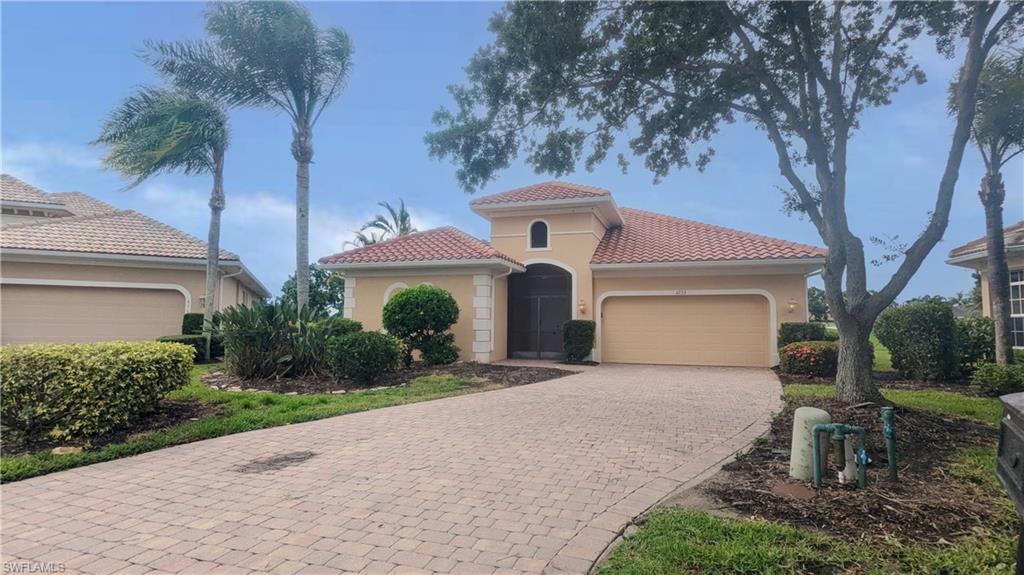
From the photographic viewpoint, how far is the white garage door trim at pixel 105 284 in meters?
14.8

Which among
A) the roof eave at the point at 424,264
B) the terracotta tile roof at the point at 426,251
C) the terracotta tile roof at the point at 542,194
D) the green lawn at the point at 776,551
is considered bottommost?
the green lawn at the point at 776,551

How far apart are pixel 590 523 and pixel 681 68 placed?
7.08 m

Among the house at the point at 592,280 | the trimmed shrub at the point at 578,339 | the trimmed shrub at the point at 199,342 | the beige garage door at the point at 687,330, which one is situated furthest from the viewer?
the trimmed shrub at the point at 578,339

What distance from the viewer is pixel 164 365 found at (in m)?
6.94

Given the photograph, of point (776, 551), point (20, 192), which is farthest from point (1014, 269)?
point (20, 192)

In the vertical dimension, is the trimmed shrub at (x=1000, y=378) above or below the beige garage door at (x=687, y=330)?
below

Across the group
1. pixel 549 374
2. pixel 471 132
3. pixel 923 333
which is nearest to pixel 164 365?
pixel 471 132

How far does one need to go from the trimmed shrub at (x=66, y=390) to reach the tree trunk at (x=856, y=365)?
32.3 ft

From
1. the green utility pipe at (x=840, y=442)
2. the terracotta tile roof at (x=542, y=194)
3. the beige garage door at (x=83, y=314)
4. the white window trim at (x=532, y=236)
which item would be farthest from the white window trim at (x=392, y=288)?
the green utility pipe at (x=840, y=442)

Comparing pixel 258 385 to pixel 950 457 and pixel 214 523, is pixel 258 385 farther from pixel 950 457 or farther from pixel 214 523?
pixel 950 457

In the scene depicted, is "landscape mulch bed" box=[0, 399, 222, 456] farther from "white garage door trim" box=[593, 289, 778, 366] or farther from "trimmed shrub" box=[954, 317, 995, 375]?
"trimmed shrub" box=[954, 317, 995, 375]

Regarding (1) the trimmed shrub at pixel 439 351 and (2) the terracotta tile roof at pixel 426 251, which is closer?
(1) the trimmed shrub at pixel 439 351

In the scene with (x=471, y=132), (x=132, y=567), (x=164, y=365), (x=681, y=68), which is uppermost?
(x=681, y=68)

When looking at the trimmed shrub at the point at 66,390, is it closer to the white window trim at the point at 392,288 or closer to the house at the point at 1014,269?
the white window trim at the point at 392,288
